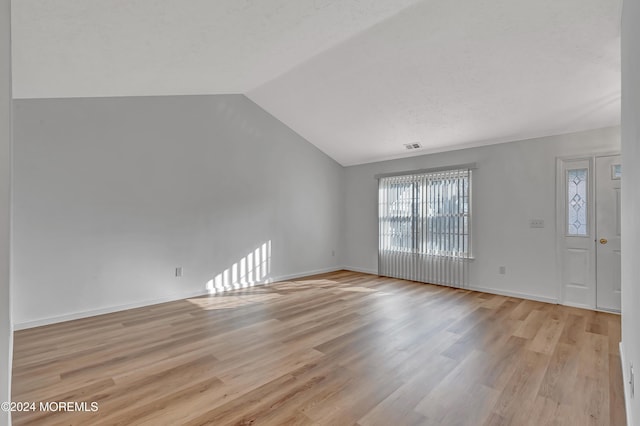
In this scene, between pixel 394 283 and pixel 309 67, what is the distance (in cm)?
392

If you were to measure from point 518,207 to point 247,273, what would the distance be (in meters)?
4.54

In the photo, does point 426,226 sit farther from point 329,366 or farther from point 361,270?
point 329,366

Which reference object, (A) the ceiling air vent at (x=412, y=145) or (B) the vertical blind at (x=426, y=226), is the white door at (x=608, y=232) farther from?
(A) the ceiling air vent at (x=412, y=145)

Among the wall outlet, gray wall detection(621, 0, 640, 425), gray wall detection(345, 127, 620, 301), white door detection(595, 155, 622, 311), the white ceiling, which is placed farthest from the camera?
the wall outlet

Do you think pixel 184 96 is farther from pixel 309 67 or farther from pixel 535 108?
pixel 535 108

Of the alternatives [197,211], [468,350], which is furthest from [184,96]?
[468,350]

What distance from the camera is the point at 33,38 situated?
1.95 metres

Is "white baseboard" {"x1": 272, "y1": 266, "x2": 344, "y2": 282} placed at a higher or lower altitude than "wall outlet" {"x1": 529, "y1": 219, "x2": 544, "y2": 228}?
lower

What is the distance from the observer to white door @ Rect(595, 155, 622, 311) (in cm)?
392

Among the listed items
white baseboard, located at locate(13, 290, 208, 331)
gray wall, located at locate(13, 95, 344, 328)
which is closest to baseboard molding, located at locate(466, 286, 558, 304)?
gray wall, located at locate(13, 95, 344, 328)

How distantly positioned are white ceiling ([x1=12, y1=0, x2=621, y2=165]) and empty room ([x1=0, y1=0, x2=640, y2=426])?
1.1 inches

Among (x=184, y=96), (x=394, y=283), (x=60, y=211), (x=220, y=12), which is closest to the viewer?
(x=220, y=12)

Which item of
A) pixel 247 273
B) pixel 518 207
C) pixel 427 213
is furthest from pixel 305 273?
pixel 518 207

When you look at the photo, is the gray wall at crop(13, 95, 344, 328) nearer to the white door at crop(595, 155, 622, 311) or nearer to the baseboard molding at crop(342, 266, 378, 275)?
the baseboard molding at crop(342, 266, 378, 275)
